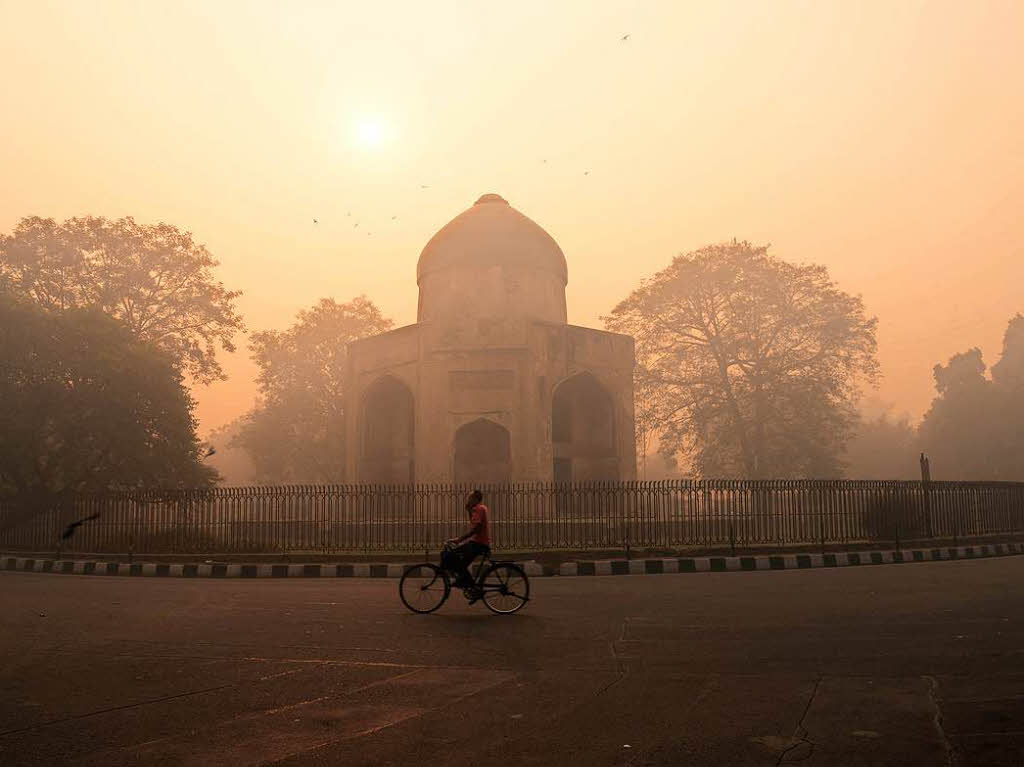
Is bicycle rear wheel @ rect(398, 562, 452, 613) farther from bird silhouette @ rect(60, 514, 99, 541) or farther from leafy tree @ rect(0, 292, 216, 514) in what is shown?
leafy tree @ rect(0, 292, 216, 514)

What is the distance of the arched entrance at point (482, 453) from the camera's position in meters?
26.0

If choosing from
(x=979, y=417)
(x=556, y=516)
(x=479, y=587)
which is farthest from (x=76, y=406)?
(x=979, y=417)

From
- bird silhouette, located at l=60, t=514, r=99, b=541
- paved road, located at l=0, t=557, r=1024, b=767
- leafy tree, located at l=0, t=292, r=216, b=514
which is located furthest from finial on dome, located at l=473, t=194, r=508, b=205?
paved road, located at l=0, t=557, r=1024, b=767

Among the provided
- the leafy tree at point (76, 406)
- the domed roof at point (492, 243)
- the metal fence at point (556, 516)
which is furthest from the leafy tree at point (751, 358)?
the leafy tree at point (76, 406)

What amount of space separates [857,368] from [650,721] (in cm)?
3124

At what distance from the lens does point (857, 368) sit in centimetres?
3297

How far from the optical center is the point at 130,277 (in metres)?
31.9

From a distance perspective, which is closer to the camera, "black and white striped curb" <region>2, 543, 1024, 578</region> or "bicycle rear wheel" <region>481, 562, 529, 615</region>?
"bicycle rear wheel" <region>481, 562, 529, 615</region>

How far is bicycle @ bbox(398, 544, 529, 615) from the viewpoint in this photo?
8984 millimetres

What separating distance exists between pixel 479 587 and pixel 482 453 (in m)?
17.2

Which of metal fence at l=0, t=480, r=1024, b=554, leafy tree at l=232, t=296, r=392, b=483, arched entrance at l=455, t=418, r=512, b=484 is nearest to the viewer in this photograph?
metal fence at l=0, t=480, r=1024, b=554

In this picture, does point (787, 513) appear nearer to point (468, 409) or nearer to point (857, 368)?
point (468, 409)

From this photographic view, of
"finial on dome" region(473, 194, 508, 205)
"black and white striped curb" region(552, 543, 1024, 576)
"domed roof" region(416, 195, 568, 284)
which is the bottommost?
"black and white striped curb" region(552, 543, 1024, 576)

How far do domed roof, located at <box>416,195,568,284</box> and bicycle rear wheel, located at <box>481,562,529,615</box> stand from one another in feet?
63.2
